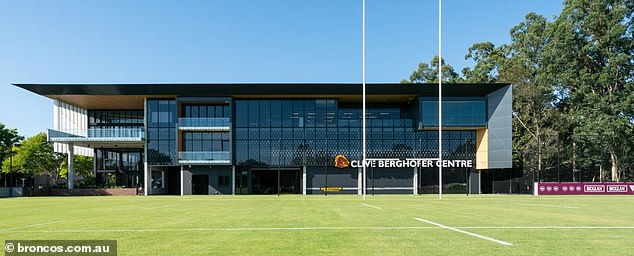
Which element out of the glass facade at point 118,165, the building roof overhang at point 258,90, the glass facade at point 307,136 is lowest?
the glass facade at point 118,165

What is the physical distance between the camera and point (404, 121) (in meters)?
56.5

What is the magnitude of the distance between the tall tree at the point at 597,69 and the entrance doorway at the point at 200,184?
45.1 meters

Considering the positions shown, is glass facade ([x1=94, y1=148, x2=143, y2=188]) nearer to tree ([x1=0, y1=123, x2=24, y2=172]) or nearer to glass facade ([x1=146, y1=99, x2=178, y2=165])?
glass facade ([x1=146, y1=99, x2=178, y2=165])

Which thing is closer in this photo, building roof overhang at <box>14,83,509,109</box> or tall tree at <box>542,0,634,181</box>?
building roof overhang at <box>14,83,509,109</box>

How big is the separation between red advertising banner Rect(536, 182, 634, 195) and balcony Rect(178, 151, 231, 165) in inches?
1315

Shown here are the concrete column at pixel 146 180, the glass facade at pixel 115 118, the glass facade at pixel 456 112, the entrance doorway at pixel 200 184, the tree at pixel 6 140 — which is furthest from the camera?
the tree at pixel 6 140

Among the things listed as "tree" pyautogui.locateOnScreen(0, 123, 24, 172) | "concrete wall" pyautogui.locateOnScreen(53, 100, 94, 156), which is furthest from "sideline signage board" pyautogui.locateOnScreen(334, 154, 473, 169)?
"tree" pyautogui.locateOnScreen(0, 123, 24, 172)

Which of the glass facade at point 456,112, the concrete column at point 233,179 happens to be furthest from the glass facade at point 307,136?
the glass facade at point 456,112

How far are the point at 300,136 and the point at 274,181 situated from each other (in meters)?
6.45

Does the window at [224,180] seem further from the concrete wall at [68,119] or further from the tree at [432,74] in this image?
the tree at [432,74]

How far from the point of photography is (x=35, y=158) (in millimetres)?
74438

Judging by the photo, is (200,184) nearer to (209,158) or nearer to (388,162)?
(209,158)

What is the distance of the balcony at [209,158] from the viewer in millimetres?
54812

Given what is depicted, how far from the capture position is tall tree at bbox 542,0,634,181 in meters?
58.7
